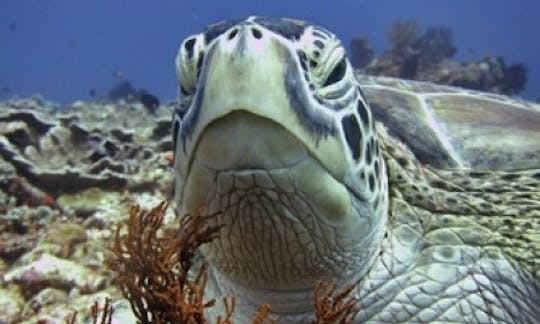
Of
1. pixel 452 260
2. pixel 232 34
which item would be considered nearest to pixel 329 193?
pixel 232 34

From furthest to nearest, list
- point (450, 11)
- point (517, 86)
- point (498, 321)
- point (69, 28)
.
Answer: point (69, 28) → point (450, 11) → point (517, 86) → point (498, 321)

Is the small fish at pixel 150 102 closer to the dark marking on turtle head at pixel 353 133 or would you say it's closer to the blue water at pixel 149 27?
the dark marking on turtle head at pixel 353 133

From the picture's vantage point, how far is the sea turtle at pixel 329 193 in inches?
50.0

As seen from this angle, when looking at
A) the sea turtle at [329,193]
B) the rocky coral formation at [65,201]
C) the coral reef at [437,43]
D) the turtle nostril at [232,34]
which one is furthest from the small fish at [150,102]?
the turtle nostril at [232,34]

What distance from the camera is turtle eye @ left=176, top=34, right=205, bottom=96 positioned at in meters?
1.44

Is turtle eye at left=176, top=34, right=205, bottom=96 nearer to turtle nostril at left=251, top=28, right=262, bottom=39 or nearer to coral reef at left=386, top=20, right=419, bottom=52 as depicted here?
turtle nostril at left=251, top=28, right=262, bottom=39

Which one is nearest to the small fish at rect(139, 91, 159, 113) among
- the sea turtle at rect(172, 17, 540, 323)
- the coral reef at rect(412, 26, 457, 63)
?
the coral reef at rect(412, 26, 457, 63)

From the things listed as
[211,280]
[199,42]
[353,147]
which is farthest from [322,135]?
[211,280]

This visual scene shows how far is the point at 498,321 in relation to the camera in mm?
1778

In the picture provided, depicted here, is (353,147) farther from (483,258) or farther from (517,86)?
(517,86)

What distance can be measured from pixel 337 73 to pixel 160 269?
2.47 ft

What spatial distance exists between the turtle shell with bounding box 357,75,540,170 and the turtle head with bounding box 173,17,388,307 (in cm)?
72

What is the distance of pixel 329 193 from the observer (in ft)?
4.51

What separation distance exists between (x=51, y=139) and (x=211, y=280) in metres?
3.48
